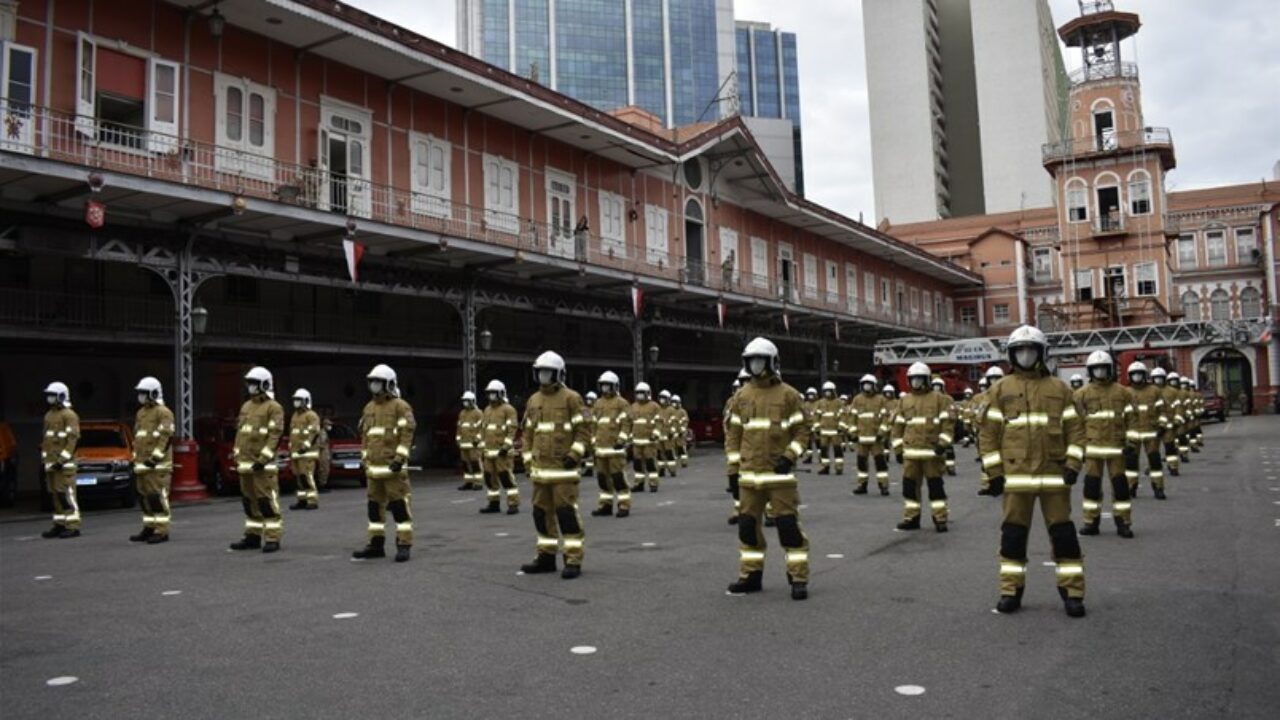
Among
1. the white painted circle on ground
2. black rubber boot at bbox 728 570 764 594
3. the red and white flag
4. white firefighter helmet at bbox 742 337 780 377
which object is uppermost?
the red and white flag

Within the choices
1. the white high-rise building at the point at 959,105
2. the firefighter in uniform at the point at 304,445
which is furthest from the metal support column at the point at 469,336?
the white high-rise building at the point at 959,105

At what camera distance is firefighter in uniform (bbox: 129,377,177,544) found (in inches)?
467

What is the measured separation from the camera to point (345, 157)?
23406 mm

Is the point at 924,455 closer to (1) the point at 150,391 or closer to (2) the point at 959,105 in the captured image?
(1) the point at 150,391

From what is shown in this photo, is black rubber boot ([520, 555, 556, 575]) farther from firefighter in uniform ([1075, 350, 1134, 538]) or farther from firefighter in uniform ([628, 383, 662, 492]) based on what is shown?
firefighter in uniform ([628, 383, 662, 492])

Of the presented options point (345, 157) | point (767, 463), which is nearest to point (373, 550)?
point (767, 463)

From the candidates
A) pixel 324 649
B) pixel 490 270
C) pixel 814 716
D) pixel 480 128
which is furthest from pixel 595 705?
pixel 480 128

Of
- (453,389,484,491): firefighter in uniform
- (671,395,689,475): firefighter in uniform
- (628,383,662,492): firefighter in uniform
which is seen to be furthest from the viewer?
(671,395,689,475): firefighter in uniform

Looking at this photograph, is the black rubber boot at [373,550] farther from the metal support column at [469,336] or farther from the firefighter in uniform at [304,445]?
the metal support column at [469,336]

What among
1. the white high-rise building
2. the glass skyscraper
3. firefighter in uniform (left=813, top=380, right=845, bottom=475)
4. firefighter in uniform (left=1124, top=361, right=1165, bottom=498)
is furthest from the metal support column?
the glass skyscraper

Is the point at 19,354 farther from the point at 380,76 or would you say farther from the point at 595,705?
the point at 595,705

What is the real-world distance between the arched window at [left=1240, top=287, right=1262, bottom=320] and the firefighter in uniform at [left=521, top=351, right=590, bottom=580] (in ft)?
220

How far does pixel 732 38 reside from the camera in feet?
436

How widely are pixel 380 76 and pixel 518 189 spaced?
18.0 ft
